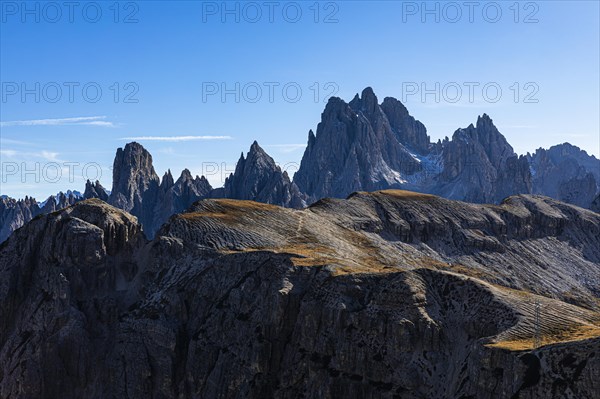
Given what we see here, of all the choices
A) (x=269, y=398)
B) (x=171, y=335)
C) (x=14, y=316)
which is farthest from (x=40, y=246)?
(x=269, y=398)

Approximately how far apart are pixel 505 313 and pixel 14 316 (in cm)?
9004

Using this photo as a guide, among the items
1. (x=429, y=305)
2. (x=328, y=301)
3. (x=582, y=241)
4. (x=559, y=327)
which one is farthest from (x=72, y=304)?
(x=582, y=241)

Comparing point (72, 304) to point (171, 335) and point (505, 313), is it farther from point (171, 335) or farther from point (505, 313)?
point (505, 313)

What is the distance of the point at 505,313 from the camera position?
223 feet

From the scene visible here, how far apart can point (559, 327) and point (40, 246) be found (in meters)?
95.6

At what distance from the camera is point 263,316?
84000 millimetres

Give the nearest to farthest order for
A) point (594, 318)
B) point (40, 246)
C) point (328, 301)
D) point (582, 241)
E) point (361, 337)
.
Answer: point (594, 318) < point (361, 337) < point (328, 301) < point (40, 246) < point (582, 241)

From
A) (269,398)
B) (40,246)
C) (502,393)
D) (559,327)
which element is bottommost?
(269,398)

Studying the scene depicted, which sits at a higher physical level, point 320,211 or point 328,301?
point 320,211

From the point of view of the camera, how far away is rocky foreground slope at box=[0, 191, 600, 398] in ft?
214

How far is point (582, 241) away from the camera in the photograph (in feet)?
590

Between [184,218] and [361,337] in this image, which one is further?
[184,218]

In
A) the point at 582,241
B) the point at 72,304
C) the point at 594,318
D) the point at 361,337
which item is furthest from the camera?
the point at 582,241

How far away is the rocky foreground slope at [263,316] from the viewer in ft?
214
